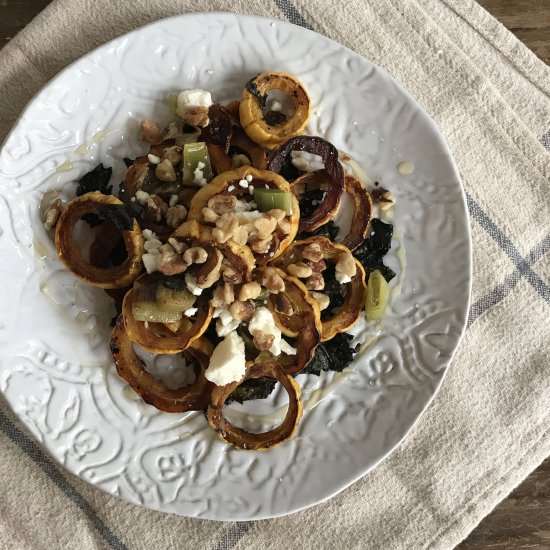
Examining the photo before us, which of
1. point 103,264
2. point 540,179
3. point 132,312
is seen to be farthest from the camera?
point 540,179

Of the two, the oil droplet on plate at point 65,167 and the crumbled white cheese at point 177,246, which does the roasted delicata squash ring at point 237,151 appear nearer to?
the crumbled white cheese at point 177,246

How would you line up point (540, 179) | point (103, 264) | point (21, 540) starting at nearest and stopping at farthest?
point (103, 264), point (21, 540), point (540, 179)

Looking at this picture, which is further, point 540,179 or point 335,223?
point 540,179

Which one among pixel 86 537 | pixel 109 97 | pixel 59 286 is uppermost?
pixel 109 97

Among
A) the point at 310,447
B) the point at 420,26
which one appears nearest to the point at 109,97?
the point at 420,26

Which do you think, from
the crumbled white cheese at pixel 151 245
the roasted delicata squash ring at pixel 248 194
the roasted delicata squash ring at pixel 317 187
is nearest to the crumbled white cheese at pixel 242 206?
the roasted delicata squash ring at pixel 248 194

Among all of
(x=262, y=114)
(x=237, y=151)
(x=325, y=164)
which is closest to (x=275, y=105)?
(x=262, y=114)

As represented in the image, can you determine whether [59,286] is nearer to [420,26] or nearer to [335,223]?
[335,223]

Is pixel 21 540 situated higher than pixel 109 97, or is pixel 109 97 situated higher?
pixel 109 97
